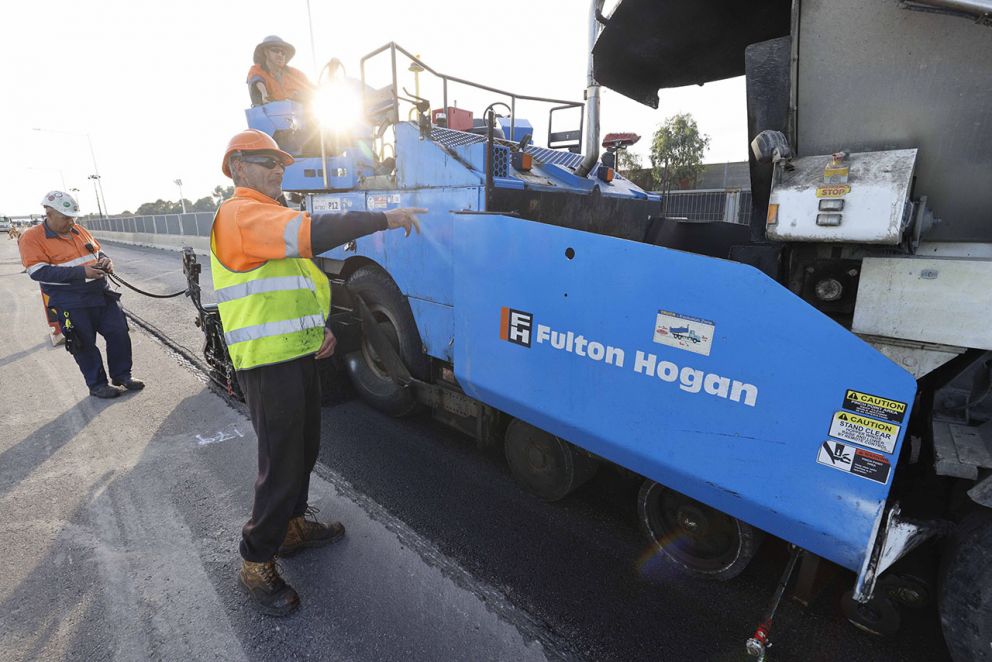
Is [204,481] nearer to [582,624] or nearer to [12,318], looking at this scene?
[582,624]

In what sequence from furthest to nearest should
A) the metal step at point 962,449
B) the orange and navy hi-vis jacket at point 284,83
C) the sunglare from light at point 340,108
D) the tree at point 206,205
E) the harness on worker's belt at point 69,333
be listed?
the tree at point 206,205, the orange and navy hi-vis jacket at point 284,83, the harness on worker's belt at point 69,333, the sunglare from light at point 340,108, the metal step at point 962,449

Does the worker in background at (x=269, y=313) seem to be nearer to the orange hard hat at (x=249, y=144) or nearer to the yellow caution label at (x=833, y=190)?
the orange hard hat at (x=249, y=144)

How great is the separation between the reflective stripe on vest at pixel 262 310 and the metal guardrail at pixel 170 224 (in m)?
16.9

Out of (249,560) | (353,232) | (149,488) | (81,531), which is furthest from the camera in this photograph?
(149,488)

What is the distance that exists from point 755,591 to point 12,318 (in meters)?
10.7

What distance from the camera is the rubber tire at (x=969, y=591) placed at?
1.44 meters

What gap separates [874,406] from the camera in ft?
4.61

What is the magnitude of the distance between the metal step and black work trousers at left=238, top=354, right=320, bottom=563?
2.32 m

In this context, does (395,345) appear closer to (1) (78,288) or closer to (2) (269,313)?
(2) (269,313)

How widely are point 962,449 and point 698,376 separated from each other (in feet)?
2.47

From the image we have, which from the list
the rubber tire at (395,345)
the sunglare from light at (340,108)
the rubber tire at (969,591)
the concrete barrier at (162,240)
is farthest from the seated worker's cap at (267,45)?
the concrete barrier at (162,240)

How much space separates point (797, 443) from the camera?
1.54 meters

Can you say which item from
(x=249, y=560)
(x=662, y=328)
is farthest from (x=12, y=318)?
(x=662, y=328)

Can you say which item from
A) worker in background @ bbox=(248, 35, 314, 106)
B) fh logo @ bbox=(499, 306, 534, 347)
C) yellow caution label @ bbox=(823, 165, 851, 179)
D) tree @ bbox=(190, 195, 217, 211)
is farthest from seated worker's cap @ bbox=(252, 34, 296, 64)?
tree @ bbox=(190, 195, 217, 211)
